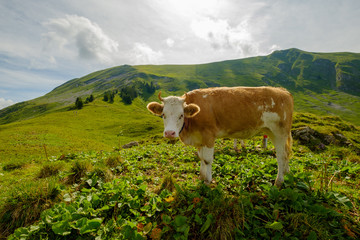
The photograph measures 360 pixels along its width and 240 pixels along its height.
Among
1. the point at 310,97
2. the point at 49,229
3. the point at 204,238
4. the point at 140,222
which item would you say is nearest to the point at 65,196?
the point at 49,229

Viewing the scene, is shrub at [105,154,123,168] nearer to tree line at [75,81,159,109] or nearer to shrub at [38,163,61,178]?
shrub at [38,163,61,178]

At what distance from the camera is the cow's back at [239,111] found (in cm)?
603

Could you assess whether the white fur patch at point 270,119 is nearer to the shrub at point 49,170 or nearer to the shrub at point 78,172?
the shrub at point 78,172

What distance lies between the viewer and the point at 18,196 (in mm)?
4520

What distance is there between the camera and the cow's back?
19.8ft

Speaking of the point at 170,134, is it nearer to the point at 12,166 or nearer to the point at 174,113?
the point at 174,113

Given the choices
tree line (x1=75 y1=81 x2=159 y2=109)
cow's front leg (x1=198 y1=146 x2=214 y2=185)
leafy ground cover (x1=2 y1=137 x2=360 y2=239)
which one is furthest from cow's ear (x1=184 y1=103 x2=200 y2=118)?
tree line (x1=75 y1=81 x2=159 y2=109)

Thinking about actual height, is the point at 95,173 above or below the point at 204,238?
above

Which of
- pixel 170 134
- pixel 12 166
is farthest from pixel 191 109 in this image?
pixel 12 166

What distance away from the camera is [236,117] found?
19.8ft

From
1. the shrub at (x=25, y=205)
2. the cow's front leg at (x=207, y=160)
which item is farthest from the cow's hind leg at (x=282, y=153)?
the shrub at (x=25, y=205)

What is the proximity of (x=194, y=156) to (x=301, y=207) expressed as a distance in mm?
6732

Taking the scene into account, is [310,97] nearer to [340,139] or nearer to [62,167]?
[340,139]

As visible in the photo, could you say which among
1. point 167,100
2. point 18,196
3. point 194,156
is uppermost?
point 167,100
